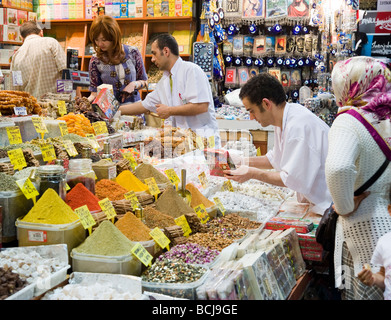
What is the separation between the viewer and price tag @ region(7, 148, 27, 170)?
225cm

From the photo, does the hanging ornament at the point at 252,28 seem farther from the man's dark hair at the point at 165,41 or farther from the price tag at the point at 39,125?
the price tag at the point at 39,125

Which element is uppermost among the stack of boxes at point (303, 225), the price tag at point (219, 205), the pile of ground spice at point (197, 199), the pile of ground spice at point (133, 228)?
the pile of ground spice at point (133, 228)

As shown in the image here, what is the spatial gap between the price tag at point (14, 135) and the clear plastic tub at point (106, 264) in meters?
0.95

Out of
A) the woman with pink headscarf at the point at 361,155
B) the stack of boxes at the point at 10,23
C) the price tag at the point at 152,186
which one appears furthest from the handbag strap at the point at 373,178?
the stack of boxes at the point at 10,23

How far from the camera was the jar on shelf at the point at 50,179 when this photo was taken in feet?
6.85

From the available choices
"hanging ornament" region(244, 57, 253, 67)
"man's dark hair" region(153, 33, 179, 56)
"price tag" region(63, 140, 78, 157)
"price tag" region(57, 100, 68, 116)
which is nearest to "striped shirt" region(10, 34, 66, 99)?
"man's dark hair" region(153, 33, 179, 56)

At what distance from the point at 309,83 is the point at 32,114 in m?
4.87

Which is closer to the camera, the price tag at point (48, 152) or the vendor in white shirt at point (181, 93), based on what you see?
the price tag at point (48, 152)

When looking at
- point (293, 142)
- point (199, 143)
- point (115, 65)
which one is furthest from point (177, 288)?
point (115, 65)

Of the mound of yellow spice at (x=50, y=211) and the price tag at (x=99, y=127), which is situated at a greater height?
the price tag at (x=99, y=127)

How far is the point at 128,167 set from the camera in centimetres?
288

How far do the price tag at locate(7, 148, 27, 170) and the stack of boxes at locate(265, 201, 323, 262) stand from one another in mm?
1326

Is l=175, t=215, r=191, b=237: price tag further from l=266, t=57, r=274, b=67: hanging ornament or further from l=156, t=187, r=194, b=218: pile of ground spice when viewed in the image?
l=266, t=57, r=274, b=67: hanging ornament
